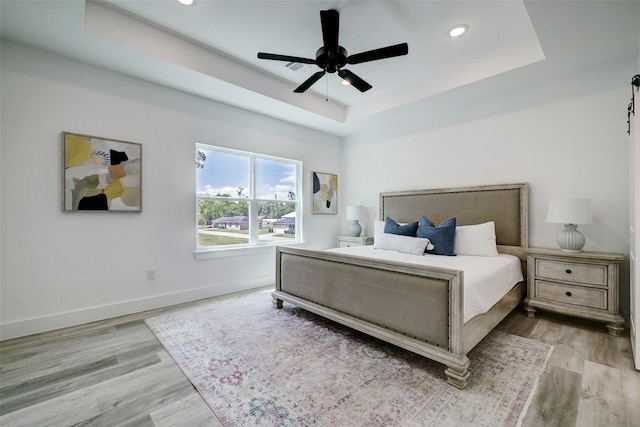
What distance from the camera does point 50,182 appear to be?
268 cm

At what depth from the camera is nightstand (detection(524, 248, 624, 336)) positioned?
100 inches

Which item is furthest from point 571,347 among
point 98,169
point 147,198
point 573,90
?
point 98,169

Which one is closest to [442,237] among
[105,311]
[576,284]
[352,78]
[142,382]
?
[576,284]

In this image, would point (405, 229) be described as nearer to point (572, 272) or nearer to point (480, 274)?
point (480, 274)

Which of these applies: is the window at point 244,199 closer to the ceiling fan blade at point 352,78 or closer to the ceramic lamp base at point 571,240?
the ceiling fan blade at point 352,78

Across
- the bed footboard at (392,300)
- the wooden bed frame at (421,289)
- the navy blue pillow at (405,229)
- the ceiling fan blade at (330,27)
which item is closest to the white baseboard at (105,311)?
the wooden bed frame at (421,289)

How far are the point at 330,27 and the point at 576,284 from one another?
3.29 metres

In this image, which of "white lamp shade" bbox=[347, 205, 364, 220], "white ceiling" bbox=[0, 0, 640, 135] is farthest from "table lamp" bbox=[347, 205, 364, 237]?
"white ceiling" bbox=[0, 0, 640, 135]

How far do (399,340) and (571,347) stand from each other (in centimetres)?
154

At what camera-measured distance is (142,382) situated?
6.16ft

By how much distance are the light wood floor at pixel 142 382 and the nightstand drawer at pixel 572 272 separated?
490 mm

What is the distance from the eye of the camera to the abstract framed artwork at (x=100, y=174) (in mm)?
2754

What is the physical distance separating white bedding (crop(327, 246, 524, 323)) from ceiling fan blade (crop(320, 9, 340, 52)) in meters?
2.03

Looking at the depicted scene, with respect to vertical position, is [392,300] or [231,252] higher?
[231,252]
